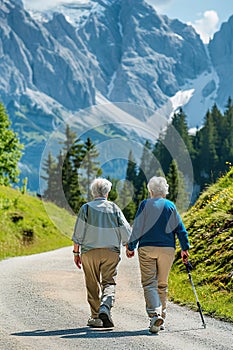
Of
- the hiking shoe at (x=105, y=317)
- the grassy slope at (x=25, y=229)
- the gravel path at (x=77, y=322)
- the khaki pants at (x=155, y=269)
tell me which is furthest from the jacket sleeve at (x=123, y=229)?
the grassy slope at (x=25, y=229)

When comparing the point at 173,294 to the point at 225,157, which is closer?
the point at 173,294

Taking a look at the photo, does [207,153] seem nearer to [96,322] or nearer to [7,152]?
[7,152]

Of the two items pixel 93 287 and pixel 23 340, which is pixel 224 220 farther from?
pixel 23 340

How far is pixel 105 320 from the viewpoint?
1026 cm

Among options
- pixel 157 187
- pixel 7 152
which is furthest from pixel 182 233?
pixel 7 152

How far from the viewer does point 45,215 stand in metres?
40.2

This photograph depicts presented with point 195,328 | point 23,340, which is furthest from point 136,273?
point 23,340

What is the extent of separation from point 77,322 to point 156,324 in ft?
5.49

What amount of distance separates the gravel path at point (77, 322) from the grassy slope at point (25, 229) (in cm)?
991

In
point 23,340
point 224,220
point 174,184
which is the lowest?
point 23,340

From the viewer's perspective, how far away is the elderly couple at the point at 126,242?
10.5m

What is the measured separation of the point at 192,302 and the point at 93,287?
10.1ft

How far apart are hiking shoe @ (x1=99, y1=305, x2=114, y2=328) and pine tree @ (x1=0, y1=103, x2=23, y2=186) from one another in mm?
55781

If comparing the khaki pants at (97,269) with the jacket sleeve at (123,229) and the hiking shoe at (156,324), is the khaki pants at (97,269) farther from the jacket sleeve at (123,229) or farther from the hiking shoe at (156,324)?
the hiking shoe at (156,324)
